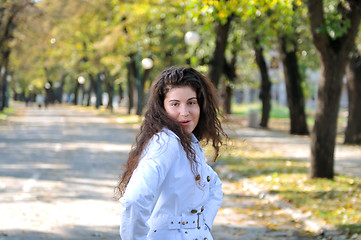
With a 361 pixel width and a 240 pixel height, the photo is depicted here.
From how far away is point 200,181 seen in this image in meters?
2.67

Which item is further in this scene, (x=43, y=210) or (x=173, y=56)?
(x=173, y=56)

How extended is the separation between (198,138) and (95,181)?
Result: 29.7ft

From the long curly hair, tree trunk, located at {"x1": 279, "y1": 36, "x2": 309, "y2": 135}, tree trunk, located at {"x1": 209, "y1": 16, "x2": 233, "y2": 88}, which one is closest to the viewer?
the long curly hair

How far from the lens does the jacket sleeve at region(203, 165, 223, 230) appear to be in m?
2.79

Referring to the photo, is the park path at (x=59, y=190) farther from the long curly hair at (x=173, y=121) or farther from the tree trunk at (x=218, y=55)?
the long curly hair at (x=173, y=121)

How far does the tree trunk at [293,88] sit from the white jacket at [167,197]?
21.5 metres

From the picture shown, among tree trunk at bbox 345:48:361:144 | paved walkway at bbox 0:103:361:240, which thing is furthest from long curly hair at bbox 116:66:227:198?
tree trunk at bbox 345:48:361:144

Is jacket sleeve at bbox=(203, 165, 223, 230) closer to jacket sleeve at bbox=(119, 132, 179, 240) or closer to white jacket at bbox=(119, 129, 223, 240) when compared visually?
white jacket at bbox=(119, 129, 223, 240)

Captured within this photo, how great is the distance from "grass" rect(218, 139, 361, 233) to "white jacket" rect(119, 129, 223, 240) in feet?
9.92

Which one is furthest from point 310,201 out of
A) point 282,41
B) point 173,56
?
point 173,56

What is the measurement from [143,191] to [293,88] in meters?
23.5

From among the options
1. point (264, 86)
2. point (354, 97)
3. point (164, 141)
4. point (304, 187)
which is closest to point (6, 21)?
point (264, 86)

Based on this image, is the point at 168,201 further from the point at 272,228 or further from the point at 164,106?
the point at 272,228

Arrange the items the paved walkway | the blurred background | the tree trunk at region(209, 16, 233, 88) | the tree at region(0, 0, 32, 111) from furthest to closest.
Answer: the tree at region(0, 0, 32, 111), the tree trunk at region(209, 16, 233, 88), the blurred background, the paved walkway
